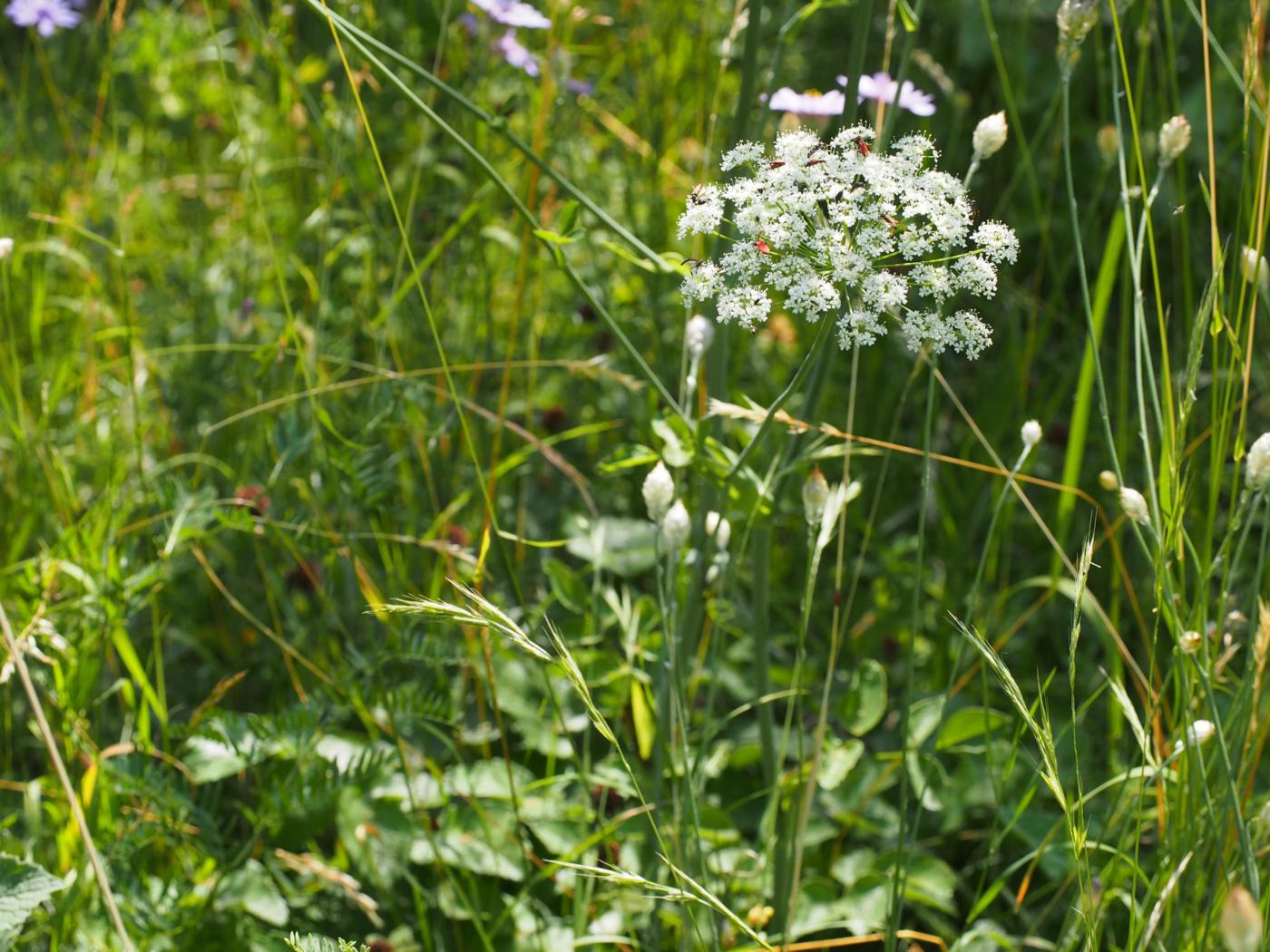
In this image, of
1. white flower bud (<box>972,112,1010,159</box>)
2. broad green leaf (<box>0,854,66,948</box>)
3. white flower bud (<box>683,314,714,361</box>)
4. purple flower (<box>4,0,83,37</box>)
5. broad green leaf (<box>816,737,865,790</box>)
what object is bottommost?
broad green leaf (<box>0,854,66,948</box>)

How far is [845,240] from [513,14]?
1.13 metres

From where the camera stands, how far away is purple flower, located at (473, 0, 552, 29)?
1.79m

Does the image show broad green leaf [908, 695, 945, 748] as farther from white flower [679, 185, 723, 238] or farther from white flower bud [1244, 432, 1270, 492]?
white flower [679, 185, 723, 238]

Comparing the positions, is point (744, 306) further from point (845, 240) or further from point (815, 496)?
point (815, 496)

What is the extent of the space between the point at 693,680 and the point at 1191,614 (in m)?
0.67

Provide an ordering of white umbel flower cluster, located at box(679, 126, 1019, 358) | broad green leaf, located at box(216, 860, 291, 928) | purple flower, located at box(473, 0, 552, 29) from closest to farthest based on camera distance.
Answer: white umbel flower cluster, located at box(679, 126, 1019, 358) < broad green leaf, located at box(216, 860, 291, 928) < purple flower, located at box(473, 0, 552, 29)

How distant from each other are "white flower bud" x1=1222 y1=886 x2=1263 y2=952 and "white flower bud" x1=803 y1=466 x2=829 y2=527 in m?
0.59

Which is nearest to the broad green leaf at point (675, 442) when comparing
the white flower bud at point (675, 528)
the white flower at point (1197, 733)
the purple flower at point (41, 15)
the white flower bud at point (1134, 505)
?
the white flower bud at point (675, 528)

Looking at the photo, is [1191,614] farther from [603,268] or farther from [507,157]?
[507,157]

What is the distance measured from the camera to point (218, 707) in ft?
5.77

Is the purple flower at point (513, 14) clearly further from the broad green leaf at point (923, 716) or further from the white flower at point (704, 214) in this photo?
the broad green leaf at point (923, 716)

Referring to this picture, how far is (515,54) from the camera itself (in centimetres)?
195

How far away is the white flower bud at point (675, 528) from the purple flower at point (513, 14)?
0.92m

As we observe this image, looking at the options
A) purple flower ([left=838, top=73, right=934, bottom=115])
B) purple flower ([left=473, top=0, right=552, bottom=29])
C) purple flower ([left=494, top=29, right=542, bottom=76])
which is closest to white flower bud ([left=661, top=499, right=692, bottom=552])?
purple flower ([left=838, top=73, right=934, bottom=115])
